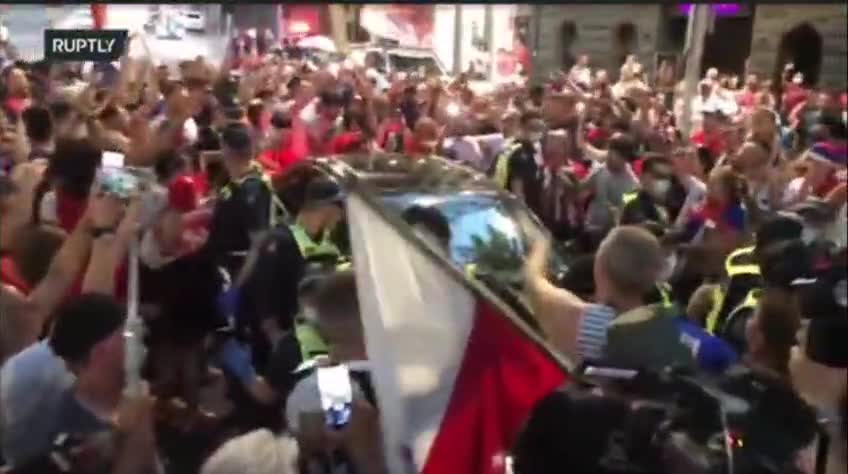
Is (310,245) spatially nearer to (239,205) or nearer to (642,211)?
(239,205)

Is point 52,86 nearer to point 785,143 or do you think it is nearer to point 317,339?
point 317,339

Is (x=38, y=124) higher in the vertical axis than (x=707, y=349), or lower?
higher

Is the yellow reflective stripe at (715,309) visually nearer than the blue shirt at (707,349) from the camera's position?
No

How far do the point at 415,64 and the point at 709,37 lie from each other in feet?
6.42

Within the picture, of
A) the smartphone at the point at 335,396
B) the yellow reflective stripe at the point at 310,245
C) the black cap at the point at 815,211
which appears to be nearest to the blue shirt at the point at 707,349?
the smartphone at the point at 335,396

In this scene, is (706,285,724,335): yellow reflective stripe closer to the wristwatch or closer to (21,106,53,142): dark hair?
the wristwatch

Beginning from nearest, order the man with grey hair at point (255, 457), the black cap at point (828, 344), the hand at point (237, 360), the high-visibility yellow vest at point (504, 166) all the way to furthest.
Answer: the man with grey hair at point (255, 457)
the black cap at point (828, 344)
the hand at point (237, 360)
the high-visibility yellow vest at point (504, 166)

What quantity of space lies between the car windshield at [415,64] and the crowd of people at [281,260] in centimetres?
23

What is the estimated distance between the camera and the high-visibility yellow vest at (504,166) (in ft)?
18.9

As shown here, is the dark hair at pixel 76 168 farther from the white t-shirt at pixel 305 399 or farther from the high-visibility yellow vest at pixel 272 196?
the white t-shirt at pixel 305 399

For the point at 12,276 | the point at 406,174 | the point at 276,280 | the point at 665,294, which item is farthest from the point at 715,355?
the point at 406,174

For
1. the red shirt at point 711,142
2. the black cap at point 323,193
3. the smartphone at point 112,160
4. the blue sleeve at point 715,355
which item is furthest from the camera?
the red shirt at point 711,142

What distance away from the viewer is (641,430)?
8.18 ft

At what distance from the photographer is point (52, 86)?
4.38 meters
